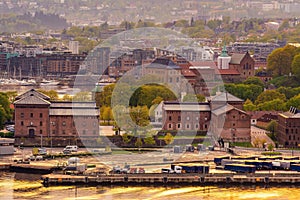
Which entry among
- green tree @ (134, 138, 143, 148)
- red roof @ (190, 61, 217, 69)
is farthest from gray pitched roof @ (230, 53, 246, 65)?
green tree @ (134, 138, 143, 148)

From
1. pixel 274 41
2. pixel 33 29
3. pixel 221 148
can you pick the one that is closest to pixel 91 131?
pixel 221 148

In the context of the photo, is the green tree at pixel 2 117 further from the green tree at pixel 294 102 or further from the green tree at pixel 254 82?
the green tree at pixel 254 82

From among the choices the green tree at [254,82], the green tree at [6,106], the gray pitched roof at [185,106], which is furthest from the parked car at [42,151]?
the green tree at [254,82]

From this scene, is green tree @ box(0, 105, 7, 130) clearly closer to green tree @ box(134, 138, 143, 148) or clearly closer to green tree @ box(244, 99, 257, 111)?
green tree @ box(134, 138, 143, 148)

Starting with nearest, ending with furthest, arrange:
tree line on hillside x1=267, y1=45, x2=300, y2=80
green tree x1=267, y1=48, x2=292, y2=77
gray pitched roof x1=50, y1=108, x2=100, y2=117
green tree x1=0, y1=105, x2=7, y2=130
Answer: gray pitched roof x1=50, y1=108, x2=100, y2=117 → green tree x1=0, y1=105, x2=7, y2=130 → tree line on hillside x1=267, y1=45, x2=300, y2=80 → green tree x1=267, y1=48, x2=292, y2=77

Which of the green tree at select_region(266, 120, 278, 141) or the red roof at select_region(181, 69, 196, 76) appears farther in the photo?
the red roof at select_region(181, 69, 196, 76)

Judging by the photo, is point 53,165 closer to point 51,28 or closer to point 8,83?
point 8,83
